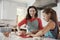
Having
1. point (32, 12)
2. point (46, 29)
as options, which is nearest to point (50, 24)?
point (46, 29)

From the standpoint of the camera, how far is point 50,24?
0.73m

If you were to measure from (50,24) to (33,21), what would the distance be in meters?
0.13

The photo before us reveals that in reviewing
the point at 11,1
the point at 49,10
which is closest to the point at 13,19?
the point at 11,1

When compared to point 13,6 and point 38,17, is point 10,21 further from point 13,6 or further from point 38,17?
point 38,17

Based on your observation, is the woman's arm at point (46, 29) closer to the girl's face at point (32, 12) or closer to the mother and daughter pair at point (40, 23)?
the mother and daughter pair at point (40, 23)

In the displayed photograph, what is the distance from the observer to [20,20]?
2.80 feet

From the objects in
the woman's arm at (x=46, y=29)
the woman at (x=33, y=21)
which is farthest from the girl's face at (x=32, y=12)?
the woman's arm at (x=46, y=29)

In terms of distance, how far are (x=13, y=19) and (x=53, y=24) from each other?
337mm

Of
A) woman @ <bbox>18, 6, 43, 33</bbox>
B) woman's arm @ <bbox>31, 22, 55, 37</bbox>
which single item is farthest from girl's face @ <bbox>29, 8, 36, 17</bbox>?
woman's arm @ <bbox>31, 22, 55, 37</bbox>

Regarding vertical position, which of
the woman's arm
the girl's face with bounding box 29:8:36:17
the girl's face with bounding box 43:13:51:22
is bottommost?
the woman's arm

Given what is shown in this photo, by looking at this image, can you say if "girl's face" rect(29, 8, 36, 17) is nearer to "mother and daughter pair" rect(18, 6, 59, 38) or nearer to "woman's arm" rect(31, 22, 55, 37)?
"mother and daughter pair" rect(18, 6, 59, 38)

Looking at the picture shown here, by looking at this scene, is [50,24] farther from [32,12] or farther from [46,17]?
[32,12]

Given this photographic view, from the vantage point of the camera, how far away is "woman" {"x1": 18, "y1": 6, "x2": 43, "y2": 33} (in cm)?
79

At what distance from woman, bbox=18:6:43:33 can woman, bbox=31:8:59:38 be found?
0.19 ft
